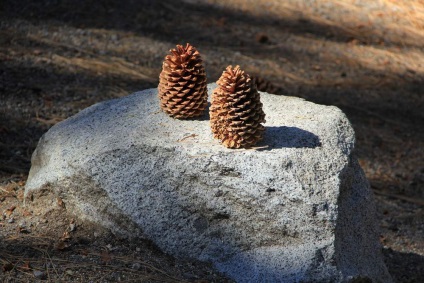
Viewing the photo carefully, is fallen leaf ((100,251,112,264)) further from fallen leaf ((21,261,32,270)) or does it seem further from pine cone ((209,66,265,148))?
pine cone ((209,66,265,148))

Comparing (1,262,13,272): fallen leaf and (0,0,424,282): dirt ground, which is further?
(0,0,424,282): dirt ground

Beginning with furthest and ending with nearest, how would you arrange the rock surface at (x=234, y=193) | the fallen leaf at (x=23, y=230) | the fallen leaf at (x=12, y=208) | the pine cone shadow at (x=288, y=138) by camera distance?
the fallen leaf at (x=12, y=208) → the fallen leaf at (x=23, y=230) → the pine cone shadow at (x=288, y=138) → the rock surface at (x=234, y=193)

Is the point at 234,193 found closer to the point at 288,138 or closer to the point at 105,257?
the point at 288,138

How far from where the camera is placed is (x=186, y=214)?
2717 mm

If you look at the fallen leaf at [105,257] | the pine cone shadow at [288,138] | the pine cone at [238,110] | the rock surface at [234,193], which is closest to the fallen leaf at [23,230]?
the rock surface at [234,193]

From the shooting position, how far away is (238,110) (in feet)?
8.85

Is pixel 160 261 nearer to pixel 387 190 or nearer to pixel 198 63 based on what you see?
pixel 198 63

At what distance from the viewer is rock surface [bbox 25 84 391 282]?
2.62 m

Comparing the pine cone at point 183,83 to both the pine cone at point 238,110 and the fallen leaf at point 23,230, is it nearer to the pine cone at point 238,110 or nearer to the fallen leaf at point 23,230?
the pine cone at point 238,110

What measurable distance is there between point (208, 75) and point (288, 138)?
2476 mm

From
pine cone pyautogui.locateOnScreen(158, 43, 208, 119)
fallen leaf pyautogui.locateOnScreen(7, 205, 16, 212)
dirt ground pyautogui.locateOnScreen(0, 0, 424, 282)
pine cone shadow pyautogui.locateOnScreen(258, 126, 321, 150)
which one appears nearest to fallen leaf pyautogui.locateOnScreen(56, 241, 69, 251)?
dirt ground pyautogui.locateOnScreen(0, 0, 424, 282)

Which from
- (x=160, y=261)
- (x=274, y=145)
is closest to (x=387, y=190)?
(x=274, y=145)

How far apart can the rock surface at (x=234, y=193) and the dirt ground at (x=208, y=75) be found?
4.7 inches

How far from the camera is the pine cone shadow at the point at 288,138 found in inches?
109
